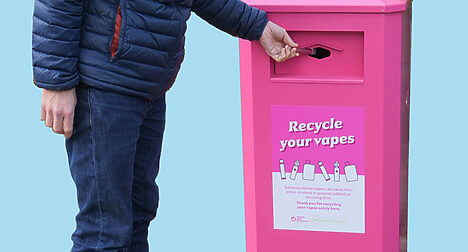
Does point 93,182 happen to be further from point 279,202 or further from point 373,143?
point 373,143

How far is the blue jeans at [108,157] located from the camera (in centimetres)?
312

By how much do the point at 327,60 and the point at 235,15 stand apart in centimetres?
37

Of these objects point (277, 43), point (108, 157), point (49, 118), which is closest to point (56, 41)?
point (49, 118)

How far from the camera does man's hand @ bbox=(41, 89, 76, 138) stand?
3.05m

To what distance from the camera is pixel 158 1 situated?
309 centimetres

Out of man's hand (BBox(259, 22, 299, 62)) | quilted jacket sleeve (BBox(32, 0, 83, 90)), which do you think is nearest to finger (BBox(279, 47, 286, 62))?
man's hand (BBox(259, 22, 299, 62))

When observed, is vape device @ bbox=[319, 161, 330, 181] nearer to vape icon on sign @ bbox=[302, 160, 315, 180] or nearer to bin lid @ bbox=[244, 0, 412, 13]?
vape icon on sign @ bbox=[302, 160, 315, 180]

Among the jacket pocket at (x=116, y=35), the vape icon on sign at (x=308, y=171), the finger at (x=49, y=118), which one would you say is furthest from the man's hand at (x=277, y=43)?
the finger at (x=49, y=118)

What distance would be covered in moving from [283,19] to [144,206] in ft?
2.96

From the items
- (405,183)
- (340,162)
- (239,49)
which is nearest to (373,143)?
(340,162)

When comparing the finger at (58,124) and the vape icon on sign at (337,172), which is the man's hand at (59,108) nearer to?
the finger at (58,124)

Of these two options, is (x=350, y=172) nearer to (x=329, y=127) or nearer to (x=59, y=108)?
(x=329, y=127)

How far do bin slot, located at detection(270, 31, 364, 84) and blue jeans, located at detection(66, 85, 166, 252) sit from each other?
49 centimetres

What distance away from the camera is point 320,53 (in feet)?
11.3
